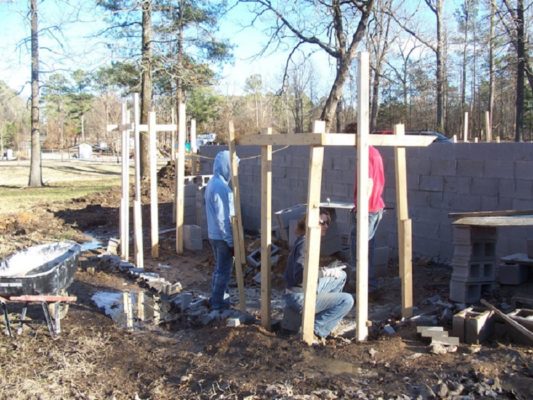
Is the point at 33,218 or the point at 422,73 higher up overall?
the point at 422,73

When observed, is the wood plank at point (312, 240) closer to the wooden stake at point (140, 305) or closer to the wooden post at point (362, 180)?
the wooden post at point (362, 180)

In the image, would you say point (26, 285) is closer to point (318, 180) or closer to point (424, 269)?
point (318, 180)

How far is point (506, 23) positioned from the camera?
2169cm

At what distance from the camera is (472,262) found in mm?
6273

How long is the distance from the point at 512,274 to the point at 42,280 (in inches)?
196

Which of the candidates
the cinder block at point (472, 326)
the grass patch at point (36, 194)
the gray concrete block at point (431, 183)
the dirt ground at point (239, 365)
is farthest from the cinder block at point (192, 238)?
the grass patch at point (36, 194)

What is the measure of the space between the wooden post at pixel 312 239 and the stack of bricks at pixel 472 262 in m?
2.01

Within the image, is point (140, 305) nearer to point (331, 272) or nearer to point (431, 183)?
point (331, 272)

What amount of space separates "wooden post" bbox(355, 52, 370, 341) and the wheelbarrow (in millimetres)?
2906

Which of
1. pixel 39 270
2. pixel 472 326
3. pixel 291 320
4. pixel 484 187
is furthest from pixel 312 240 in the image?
pixel 484 187

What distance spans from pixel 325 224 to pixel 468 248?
1.76m

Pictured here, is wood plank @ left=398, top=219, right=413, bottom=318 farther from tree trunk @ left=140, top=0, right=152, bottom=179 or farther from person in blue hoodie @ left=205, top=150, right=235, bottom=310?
tree trunk @ left=140, top=0, right=152, bottom=179

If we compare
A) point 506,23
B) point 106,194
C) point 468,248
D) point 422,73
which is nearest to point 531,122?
point 422,73

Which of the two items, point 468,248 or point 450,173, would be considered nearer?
point 468,248
